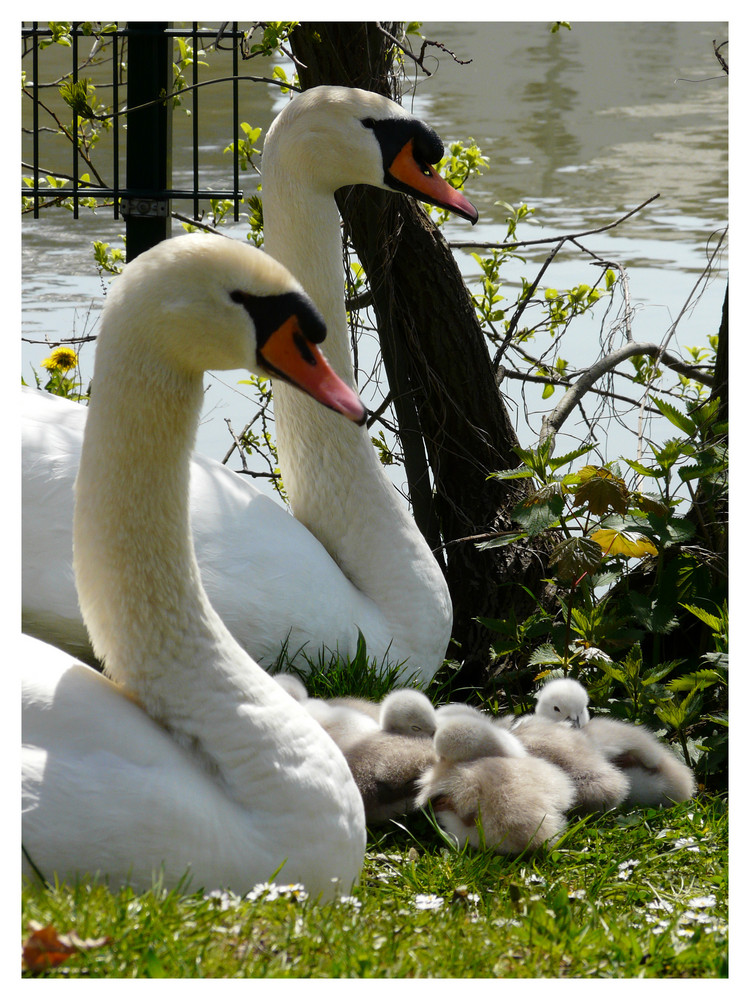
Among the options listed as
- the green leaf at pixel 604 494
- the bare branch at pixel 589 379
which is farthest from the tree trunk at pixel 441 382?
the green leaf at pixel 604 494

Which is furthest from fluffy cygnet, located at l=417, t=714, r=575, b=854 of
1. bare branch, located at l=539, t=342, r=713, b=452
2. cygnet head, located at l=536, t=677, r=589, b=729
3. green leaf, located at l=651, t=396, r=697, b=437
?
bare branch, located at l=539, t=342, r=713, b=452

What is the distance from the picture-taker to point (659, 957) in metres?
2.34

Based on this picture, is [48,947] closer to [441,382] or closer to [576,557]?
[576,557]

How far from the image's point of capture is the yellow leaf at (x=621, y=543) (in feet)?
13.8

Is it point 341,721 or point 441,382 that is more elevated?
point 441,382

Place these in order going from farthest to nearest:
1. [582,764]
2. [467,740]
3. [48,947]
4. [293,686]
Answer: [293,686] < [582,764] < [467,740] < [48,947]

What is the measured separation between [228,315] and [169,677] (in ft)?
2.75

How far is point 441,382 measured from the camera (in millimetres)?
5484

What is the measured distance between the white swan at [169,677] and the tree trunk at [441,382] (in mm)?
2673

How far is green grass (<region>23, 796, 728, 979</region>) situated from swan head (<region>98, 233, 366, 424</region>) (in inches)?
42.2

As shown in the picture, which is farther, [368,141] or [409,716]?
[368,141]

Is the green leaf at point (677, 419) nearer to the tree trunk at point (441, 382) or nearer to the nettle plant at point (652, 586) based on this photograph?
the nettle plant at point (652, 586)

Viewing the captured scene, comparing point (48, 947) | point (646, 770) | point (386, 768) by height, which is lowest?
point (646, 770)

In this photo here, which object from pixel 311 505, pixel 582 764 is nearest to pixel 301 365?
pixel 582 764
